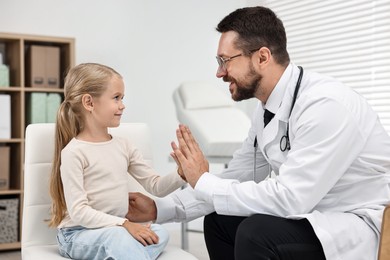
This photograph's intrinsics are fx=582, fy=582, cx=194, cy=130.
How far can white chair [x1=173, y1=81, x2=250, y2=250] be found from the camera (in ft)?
10.9

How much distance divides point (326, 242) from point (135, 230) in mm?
521

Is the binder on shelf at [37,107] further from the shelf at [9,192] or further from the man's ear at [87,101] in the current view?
the man's ear at [87,101]

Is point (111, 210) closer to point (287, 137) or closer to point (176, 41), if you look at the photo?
point (287, 137)

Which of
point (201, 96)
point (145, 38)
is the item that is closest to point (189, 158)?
point (201, 96)

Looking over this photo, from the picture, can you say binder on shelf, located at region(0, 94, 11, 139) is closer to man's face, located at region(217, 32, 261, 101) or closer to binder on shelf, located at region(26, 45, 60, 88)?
binder on shelf, located at region(26, 45, 60, 88)

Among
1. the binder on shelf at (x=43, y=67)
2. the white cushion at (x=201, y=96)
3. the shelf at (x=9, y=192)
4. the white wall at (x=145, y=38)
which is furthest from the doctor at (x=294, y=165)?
the white wall at (x=145, y=38)

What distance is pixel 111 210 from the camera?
68.1 inches

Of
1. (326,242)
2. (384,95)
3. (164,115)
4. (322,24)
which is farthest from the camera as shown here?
(164,115)

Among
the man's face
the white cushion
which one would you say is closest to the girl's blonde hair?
the man's face

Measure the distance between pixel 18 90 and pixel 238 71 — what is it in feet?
7.20

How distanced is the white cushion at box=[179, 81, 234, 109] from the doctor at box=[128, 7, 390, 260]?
175 cm

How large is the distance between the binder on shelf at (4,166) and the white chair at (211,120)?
1.08 metres

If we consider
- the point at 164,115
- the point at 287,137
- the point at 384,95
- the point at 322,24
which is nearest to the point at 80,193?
the point at 287,137

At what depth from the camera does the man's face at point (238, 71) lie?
1.79 meters
